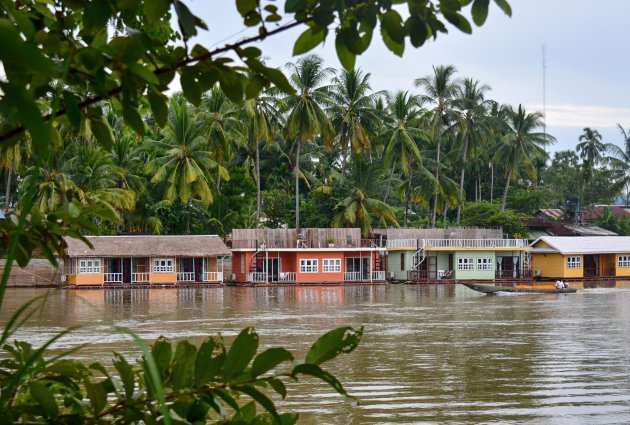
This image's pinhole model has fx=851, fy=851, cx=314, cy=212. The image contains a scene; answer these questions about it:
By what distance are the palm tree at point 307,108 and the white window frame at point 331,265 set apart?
2.11m

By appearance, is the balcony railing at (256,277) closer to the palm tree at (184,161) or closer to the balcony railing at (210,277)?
the balcony railing at (210,277)

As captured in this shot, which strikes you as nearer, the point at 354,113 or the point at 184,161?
the point at 184,161

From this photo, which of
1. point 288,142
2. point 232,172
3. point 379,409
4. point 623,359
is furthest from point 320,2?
point 288,142

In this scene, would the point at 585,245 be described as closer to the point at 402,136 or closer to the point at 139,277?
the point at 402,136

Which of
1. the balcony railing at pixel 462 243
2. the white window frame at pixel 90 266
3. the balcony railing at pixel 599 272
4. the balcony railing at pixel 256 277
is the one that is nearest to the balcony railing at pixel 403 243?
the balcony railing at pixel 462 243

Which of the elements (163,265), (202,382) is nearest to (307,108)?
(163,265)

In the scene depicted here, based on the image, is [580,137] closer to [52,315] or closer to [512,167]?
[512,167]

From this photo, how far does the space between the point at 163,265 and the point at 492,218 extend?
18.3 meters

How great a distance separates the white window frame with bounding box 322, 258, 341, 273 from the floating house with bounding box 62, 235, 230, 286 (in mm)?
4888

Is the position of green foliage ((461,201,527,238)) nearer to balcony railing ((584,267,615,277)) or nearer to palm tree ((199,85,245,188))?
balcony railing ((584,267,615,277))

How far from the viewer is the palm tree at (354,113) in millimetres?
42906

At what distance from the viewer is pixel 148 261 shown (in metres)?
37.6

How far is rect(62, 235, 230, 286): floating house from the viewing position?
36.5 meters

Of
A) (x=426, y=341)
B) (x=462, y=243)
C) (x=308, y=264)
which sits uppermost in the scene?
(x=462, y=243)
